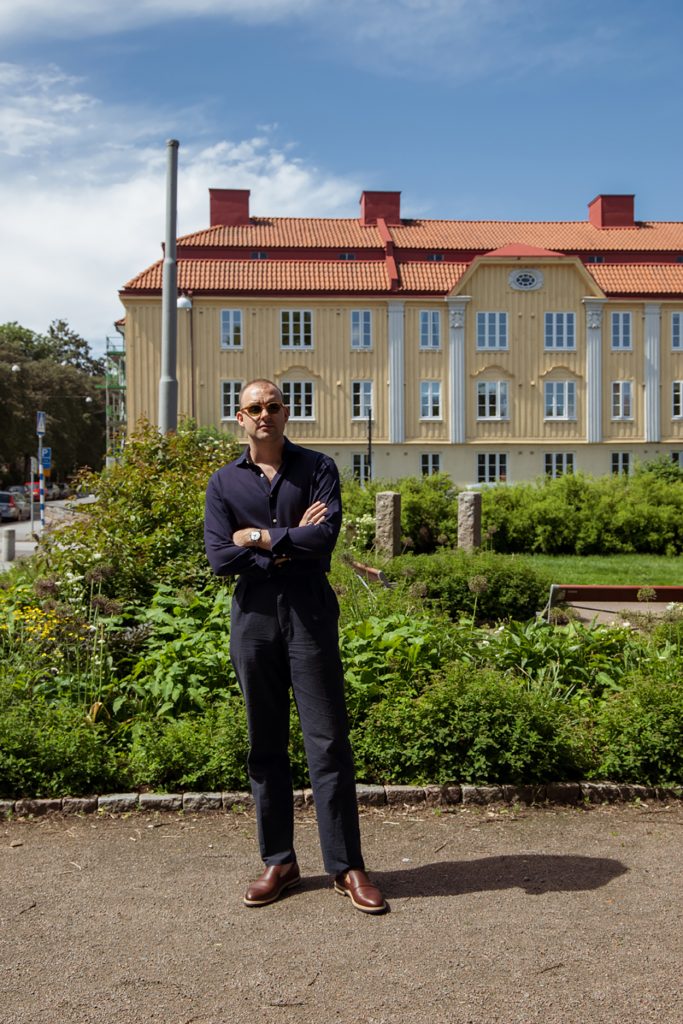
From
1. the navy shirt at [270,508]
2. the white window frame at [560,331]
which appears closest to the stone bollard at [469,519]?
the navy shirt at [270,508]

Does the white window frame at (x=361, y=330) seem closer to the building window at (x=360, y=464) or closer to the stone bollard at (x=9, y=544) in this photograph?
the building window at (x=360, y=464)

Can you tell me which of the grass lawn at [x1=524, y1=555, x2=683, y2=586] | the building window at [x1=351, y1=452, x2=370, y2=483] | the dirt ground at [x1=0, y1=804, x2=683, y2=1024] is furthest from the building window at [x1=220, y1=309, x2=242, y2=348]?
the dirt ground at [x1=0, y1=804, x2=683, y2=1024]

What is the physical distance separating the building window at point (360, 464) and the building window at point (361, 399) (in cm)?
168

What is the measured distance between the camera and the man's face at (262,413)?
4.27m

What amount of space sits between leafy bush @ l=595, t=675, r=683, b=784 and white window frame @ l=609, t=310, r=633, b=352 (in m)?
42.7

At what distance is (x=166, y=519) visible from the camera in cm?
872

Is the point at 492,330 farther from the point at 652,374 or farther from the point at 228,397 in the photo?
the point at 228,397

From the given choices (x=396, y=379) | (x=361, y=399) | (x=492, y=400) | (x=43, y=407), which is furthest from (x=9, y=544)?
(x=43, y=407)

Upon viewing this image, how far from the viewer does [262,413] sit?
427 cm

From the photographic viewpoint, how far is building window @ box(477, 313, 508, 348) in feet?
149

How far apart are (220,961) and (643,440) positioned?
45188mm

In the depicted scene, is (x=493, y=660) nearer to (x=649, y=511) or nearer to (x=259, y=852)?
(x=259, y=852)

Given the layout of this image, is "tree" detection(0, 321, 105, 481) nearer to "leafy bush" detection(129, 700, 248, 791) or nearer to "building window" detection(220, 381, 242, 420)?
"building window" detection(220, 381, 242, 420)

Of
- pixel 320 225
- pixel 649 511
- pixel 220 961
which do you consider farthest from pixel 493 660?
pixel 320 225
